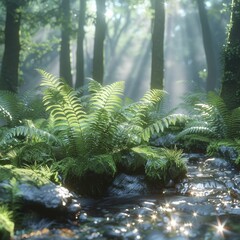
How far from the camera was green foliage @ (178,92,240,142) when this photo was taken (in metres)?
7.54

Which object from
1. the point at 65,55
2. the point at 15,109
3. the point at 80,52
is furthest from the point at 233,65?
the point at 80,52

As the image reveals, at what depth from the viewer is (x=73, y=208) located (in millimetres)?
4156

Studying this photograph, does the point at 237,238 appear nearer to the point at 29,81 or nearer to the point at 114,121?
the point at 114,121

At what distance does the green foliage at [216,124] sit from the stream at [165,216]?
1.90 m

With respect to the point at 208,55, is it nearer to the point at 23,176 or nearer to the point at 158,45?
the point at 158,45

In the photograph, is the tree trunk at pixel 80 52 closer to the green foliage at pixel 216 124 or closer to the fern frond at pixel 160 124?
the green foliage at pixel 216 124

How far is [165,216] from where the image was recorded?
13.9ft

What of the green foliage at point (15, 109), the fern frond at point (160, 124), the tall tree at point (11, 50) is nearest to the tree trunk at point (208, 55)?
the tall tree at point (11, 50)

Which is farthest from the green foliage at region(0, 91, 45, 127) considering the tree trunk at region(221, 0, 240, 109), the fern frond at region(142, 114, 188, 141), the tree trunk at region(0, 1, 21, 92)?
the tree trunk at region(221, 0, 240, 109)

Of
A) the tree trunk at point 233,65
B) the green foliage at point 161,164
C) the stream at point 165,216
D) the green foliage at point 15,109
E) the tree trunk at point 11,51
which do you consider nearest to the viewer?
the stream at point 165,216

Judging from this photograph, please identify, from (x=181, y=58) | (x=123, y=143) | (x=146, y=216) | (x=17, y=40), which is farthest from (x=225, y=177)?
(x=181, y=58)

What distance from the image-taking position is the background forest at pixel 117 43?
1198 centimetres

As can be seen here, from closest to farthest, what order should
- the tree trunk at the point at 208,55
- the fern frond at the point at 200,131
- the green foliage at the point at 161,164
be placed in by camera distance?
the green foliage at the point at 161,164, the fern frond at the point at 200,131, the tree trunk at the point at 208,55

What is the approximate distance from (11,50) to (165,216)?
949 cm
